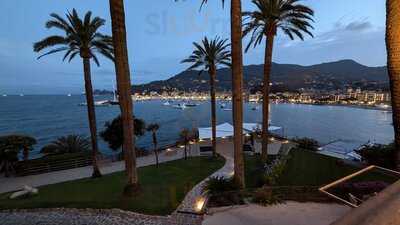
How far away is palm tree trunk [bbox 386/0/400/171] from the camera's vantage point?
24.1 ft

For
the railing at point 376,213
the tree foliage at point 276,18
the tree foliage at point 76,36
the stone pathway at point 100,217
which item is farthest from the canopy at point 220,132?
the railing at point 376,213

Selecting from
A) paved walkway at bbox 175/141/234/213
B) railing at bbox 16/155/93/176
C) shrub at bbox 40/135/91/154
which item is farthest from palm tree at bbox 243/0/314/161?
shrub at bbox 40/135/91/154

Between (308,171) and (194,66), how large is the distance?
1412 cm

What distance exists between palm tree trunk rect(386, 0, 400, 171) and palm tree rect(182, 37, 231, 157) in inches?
704

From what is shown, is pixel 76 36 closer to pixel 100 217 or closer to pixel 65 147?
pixel 100 217

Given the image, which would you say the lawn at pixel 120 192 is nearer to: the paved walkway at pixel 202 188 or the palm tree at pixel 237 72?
the paved walkway at pixel 202 188

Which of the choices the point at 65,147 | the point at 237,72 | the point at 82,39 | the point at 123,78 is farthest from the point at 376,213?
the point at 65,147

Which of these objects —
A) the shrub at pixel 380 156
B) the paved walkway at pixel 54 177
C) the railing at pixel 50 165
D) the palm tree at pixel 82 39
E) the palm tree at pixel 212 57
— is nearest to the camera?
the shrub at pixel 380 156

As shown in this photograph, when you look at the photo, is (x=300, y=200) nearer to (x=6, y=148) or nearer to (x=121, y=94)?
(x=121, y=94)

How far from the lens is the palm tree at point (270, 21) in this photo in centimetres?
1855

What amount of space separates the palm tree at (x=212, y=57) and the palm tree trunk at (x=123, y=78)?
41.9 ft

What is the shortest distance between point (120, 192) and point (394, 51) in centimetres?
1309

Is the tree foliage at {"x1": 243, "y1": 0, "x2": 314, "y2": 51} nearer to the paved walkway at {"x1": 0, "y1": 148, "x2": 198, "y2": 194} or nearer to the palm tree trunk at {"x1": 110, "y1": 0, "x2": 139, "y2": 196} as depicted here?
the palm tree trunk at {"x1": 110, "y1": 0, "x2": 139, "y2": 196}

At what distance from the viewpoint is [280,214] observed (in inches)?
331
